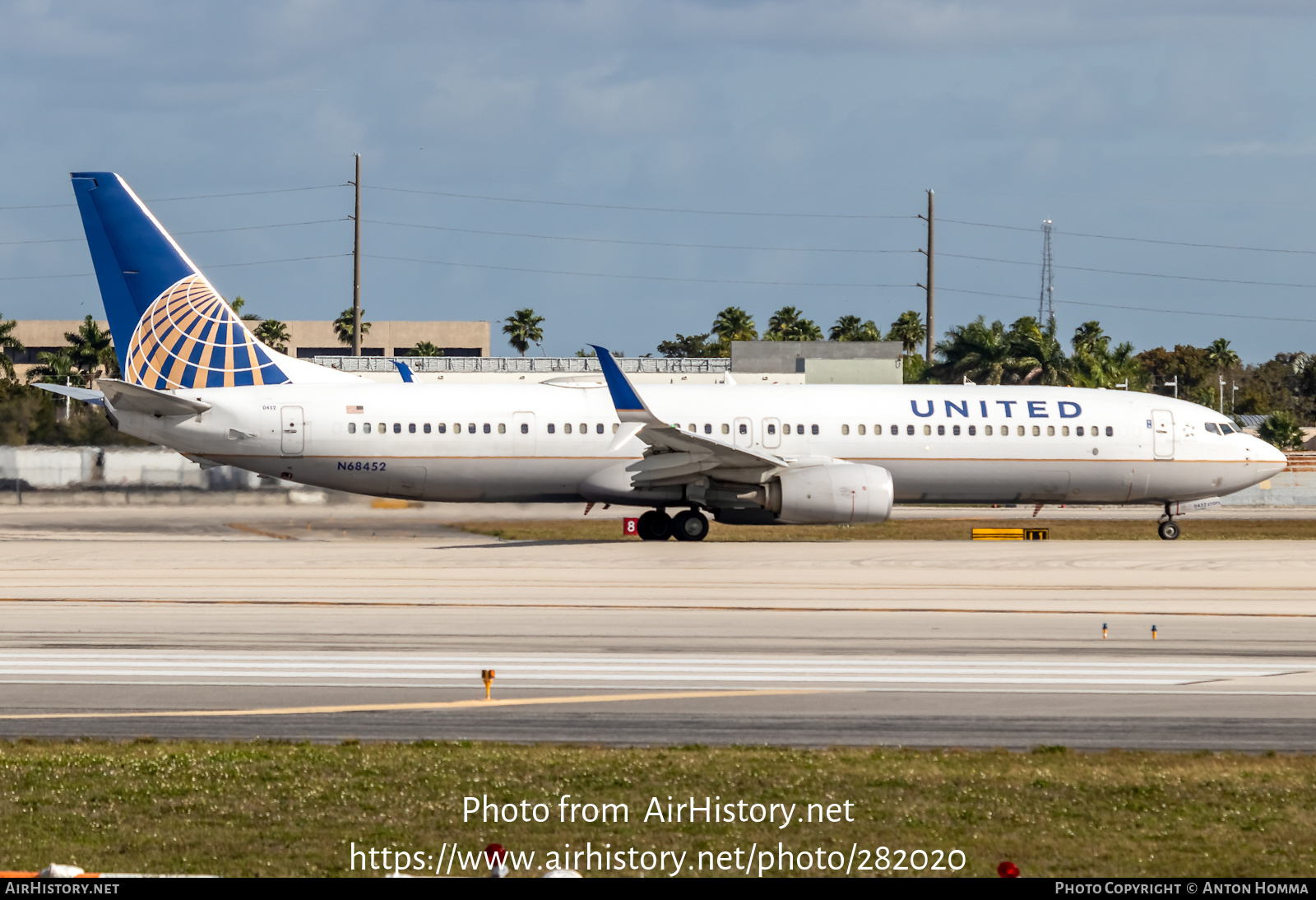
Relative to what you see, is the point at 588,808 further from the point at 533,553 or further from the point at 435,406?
the point at 435,406

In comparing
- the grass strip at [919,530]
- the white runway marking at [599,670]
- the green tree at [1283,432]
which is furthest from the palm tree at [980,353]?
the white runway marking at [599,670]

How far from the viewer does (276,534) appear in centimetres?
3372

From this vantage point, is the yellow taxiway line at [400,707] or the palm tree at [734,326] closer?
the yellow taxiway line at [400,707]

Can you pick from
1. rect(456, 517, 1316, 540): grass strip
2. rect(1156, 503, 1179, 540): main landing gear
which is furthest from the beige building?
rect(1156, 503, 1179, 540): main landing gear

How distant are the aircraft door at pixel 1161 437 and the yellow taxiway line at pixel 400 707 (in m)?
23.7

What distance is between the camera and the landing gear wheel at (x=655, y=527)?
3334 cm

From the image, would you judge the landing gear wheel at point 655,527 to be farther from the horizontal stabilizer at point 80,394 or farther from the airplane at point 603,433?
the horizontal stabilizer at point 80,394

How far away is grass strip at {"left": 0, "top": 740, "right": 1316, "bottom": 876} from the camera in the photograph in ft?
26.6

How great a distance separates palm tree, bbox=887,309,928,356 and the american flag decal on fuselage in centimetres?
9736

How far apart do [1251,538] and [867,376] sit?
37.8 m

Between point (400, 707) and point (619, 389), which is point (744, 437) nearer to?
point (619, 389)

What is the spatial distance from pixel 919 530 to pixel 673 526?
25.9ft

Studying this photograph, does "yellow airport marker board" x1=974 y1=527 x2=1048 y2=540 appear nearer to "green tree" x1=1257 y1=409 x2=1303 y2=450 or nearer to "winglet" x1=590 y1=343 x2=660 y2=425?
"winglet" x1=590 y1=343 x2=660 y2=425

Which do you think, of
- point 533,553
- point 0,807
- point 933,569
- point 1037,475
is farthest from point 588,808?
point 1037,475
